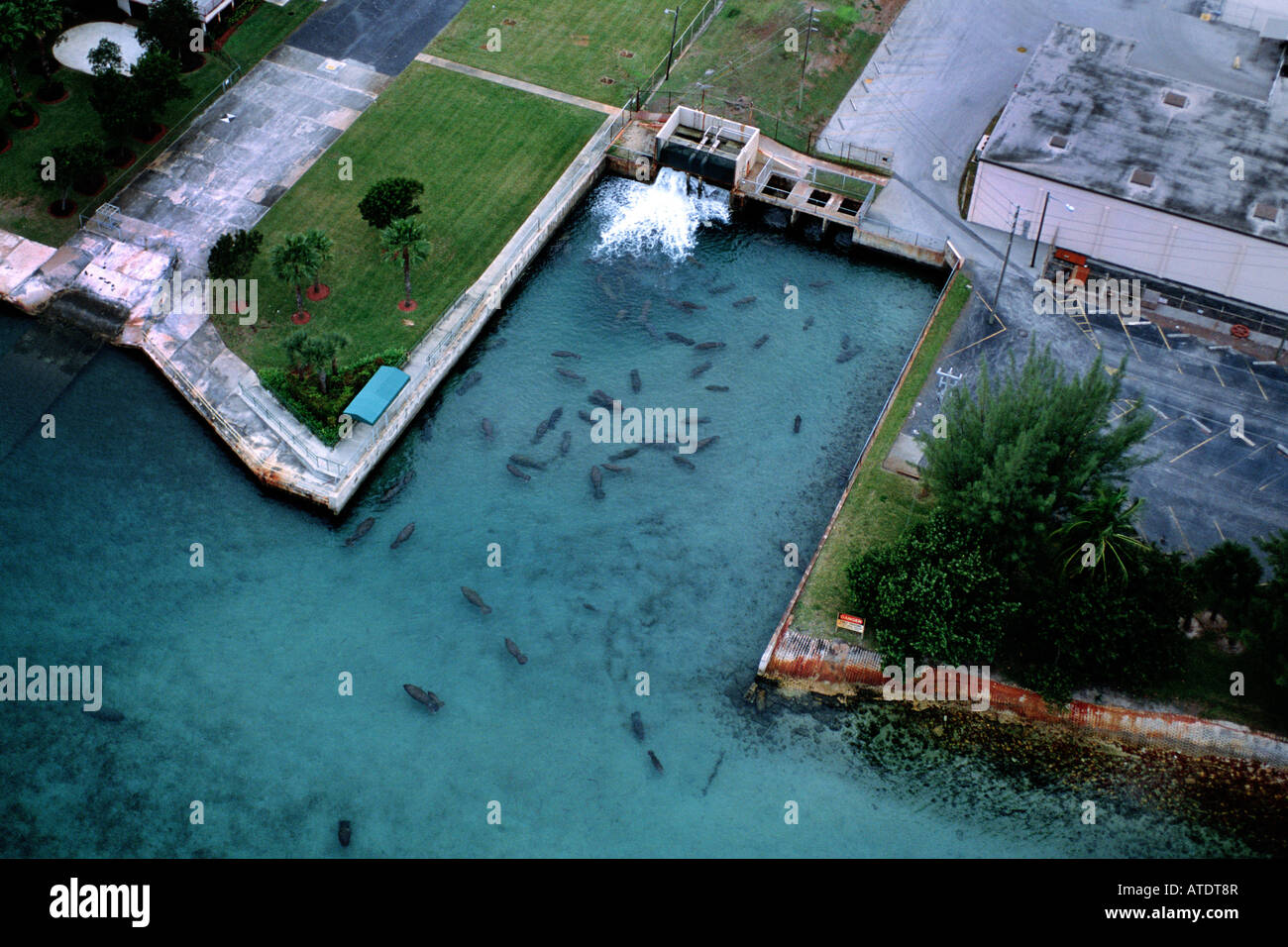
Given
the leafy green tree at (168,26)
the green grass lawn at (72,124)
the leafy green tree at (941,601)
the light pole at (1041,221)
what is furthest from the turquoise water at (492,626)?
the leafy green tree at (168,26)

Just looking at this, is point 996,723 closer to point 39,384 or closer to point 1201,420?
point 1201,420

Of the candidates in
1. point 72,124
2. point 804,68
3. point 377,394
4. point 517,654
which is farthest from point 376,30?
point 517,654

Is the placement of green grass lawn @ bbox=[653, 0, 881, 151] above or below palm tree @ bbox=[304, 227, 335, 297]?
above

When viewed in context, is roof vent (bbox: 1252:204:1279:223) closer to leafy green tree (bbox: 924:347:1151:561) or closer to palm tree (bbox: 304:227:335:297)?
leafy green tree (bbox: 924:347:1151:561)

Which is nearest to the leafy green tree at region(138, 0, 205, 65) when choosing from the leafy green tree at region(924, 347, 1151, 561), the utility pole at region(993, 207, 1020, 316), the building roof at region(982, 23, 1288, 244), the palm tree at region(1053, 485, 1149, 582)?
the building roof at region(982, 23, 1288, 244)

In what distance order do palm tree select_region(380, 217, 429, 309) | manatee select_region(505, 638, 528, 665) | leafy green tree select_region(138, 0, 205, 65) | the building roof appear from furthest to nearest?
leafy green tree select_region(138, 0, 205, 65)
the building roof
palm tree select_region(380, 217, 429, 309)
manatee select_region(505, 638, 528, 665)

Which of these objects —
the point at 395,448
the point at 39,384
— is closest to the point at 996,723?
the point at 395,448
